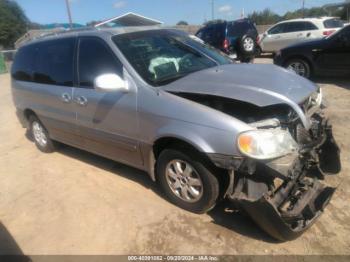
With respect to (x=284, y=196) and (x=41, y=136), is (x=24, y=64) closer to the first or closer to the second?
(x=41, y=136)

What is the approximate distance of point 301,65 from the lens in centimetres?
938

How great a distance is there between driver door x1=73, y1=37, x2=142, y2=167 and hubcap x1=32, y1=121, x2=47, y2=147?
5.11 feet

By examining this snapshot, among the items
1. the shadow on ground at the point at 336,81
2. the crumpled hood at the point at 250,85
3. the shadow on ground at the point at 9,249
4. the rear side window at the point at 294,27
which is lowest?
the shadow on ground at the point at 336,81

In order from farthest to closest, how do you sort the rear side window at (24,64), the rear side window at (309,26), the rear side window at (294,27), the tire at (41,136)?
the rear side window at (294,27) → the rear side window at (309,26) → the tire at (41,136) → the rear side window at (24,64)

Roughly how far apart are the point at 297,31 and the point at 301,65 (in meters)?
6.33

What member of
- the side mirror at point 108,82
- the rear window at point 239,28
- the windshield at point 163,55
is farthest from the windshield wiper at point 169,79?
the rear window at point 239,28

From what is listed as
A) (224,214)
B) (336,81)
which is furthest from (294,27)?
(224,214)

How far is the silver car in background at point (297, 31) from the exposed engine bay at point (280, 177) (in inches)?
460

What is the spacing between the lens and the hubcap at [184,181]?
3.29m

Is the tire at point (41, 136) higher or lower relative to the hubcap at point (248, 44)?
lower

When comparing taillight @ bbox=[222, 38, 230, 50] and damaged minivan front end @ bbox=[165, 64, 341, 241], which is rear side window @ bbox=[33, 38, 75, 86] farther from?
taillight @ bbox=[222, 38, 230, 50]

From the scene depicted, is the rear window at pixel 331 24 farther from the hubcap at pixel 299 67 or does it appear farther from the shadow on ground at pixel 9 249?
the shadow on ground at pixel 9 249

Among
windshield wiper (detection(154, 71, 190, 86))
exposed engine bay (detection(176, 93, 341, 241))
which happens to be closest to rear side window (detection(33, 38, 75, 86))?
windshield wiper (detection(154, 71, 190, 86))

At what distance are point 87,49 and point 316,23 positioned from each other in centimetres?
1274
